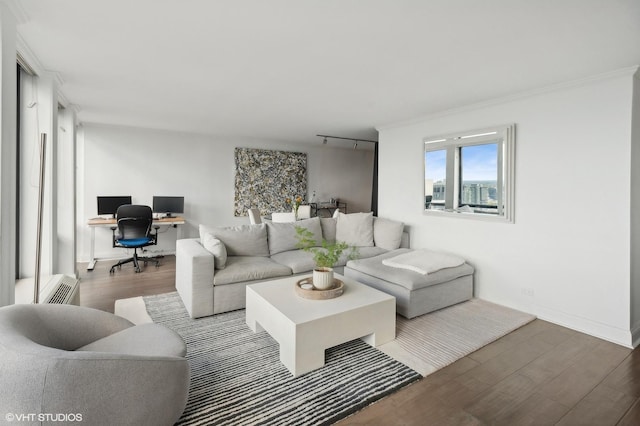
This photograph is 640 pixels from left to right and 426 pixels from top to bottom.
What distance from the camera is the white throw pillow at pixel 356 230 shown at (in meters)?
4.70

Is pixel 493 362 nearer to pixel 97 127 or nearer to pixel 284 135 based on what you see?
pixel 284 135

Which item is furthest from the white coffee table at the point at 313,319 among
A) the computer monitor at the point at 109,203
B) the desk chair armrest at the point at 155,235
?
the computer monitor at the point at 109,203

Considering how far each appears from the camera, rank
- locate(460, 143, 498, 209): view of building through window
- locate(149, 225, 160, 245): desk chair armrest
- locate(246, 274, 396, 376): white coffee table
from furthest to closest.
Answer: locate(149, 225, 160, 245): desk chair armrest → locate(460, 143, 498, 209): view of building through window → locate(246, 274, 396, 376): white coffee table

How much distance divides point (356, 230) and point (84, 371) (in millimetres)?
3743

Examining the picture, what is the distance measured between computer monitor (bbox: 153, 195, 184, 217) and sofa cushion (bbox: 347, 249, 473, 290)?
366 cm

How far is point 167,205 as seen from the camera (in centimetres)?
598

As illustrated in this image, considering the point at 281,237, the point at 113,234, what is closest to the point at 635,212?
the point at 281,237

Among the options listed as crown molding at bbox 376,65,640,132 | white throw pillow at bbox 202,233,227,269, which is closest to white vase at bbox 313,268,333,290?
white throw pillow at bbox 202,233,227,269

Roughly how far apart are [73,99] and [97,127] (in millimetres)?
1797

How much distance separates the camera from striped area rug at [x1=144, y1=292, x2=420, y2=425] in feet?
6.06

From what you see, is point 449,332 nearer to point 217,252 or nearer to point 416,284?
point 416,284

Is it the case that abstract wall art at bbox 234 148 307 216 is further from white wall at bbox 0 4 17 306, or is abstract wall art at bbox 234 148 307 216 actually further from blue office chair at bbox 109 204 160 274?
white wall at bbox 0 4 17 306

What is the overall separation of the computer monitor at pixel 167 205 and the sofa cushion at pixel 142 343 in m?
4.30

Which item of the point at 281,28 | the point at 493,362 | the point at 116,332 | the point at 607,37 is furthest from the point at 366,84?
the point at 116,332
